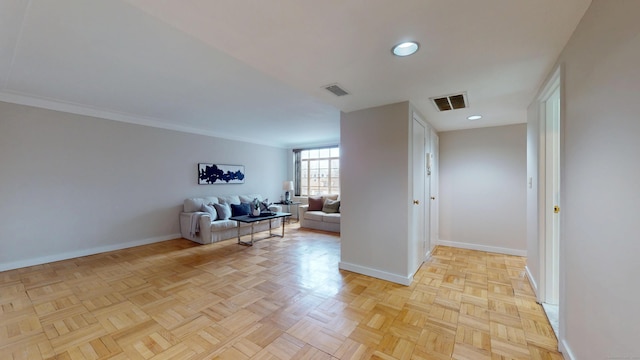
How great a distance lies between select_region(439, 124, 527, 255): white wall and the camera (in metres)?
3.81

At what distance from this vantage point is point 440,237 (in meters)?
4.49

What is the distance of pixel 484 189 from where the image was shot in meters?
4.06

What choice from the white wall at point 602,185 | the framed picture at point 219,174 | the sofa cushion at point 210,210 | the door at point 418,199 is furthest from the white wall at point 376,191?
the framed picture at point 219,174

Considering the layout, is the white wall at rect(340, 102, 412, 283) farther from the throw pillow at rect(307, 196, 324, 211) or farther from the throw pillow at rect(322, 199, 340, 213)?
the throw pillow at rect(307, 196, 324, 211)

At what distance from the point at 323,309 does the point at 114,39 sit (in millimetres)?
2996

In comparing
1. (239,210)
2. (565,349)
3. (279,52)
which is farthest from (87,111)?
(565,349)

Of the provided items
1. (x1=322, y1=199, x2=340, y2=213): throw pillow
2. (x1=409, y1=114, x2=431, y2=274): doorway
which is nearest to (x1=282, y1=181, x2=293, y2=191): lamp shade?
(x1=322, y1=199, x2=340, y2=213): throw pillow

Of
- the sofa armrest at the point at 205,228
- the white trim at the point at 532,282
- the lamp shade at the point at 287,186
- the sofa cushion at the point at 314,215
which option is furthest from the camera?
the lamp shade at the point at 287,186

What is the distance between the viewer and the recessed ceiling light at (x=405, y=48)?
5.25 ft

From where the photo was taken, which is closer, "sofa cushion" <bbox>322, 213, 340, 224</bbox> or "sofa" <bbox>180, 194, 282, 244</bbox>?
"sofa" <bbox>180, 194, 282, 244</bbox>

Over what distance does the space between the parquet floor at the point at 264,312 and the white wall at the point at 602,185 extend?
0.67 meters

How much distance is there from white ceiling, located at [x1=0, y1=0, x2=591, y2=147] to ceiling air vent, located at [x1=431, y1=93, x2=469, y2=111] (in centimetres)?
9

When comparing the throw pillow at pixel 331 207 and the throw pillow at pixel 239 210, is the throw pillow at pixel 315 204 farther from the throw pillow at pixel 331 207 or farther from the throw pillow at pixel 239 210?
the throw pillow at pixel 239 210

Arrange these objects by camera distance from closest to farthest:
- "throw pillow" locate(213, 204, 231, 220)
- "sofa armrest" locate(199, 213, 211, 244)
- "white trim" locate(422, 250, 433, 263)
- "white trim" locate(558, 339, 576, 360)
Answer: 1. "white trim" locate(558, 339, 576, 360)
2. "white trim" locate(422, 250, 433, 263)
3. "sofa armrest" locate(199, 213, 211, 244)
4. "throw pillow" locate(213, 204, 231, 220)
